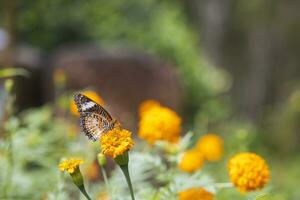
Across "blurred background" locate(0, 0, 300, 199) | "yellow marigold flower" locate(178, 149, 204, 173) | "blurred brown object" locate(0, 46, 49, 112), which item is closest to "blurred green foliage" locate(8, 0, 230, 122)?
"blurred background" locate(0, 0, 300, 199)

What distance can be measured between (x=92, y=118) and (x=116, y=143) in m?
0.09

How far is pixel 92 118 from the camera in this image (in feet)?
3.92

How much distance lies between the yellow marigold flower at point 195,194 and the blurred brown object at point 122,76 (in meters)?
3.41

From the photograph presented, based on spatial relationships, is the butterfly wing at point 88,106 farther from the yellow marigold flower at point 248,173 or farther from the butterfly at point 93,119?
the yellow marigold flower at point 248,173

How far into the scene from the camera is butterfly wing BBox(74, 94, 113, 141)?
3.87 feet

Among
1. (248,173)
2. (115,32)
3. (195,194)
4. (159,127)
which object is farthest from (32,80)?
(248,173)

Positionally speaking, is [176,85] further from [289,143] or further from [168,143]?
[168,143]

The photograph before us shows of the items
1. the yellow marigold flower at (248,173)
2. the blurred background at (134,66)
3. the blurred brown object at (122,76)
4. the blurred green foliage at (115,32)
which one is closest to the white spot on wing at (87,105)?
the yellow marigold flower at (248,173)

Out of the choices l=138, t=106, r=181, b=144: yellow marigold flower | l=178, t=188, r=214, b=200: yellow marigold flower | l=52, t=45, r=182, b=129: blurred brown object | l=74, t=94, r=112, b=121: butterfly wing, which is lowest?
l=178, t=188, r=214, b=200: yellow marigold flower

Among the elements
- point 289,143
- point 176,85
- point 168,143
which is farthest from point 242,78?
point 168,143

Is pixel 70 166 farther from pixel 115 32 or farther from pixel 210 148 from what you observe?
pixel 115 32

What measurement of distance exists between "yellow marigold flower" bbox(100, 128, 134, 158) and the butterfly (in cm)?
4

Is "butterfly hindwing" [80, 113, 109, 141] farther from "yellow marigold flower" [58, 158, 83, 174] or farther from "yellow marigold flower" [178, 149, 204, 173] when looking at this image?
"yellow marigold flower" [178, 149, 204, 173]

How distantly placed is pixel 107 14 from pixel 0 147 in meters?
5.06
